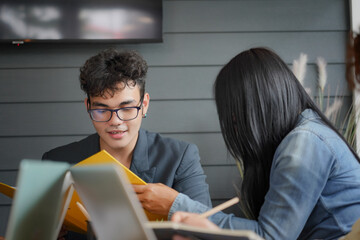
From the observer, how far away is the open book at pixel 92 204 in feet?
2.24

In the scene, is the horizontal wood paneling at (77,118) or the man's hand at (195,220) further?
the horizontal wood paneling at (77,118)

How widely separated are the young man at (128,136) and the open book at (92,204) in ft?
2.33

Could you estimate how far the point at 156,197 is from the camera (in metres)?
1.11

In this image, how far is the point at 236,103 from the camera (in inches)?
46.1

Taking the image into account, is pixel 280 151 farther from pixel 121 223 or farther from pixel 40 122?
pixel 40 122

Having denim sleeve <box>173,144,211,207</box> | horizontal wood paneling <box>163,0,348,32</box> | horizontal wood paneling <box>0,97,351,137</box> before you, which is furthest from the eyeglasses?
horizontal wood paneling <box>163,0,348,32</box>

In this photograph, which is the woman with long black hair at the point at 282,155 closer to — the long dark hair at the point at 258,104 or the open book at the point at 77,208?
the long dark hair at the point at 258,104

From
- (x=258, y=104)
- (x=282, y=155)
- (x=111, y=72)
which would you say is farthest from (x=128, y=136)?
(x=282, y=155)

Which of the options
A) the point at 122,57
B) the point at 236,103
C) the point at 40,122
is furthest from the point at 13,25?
the point at 236,103

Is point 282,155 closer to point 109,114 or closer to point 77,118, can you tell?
point 109,114

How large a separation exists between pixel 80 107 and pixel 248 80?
1.54 meters

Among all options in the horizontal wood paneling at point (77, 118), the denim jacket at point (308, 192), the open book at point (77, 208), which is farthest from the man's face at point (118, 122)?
the horizontal wood paneling at point (77, 118)

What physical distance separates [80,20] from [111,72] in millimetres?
969

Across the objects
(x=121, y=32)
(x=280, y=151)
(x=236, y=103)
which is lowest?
(x=280, y=151)
